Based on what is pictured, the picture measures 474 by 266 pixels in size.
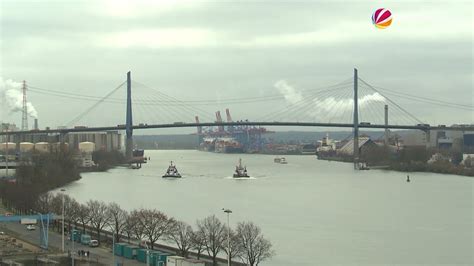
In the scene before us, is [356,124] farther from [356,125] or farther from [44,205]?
[44,205]

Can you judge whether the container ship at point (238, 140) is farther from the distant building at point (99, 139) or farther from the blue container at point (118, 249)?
the blue container at point (118, 249)

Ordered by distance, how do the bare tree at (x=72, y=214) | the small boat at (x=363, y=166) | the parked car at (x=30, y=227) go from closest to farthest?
the parked car at (x=30, y=227) < the bare tree at (x=72, y=214) < the small boat at (x=363, y=166)

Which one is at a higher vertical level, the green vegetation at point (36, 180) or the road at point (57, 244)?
the green vegetation at point (36, 180)

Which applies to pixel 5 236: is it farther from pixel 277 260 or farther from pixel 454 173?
pixel 454 173

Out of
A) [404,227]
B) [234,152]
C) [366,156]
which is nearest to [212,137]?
[234,152]

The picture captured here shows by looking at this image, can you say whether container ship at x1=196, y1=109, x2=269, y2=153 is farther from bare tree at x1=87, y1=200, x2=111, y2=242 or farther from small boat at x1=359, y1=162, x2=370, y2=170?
bare tree at x1=87, y1=200, x2=111, y2=242

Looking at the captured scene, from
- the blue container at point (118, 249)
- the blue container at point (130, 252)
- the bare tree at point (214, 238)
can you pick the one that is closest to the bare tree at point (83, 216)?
the blue container at point (118, 249)

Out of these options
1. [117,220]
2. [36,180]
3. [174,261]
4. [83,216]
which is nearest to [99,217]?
[83,216]
